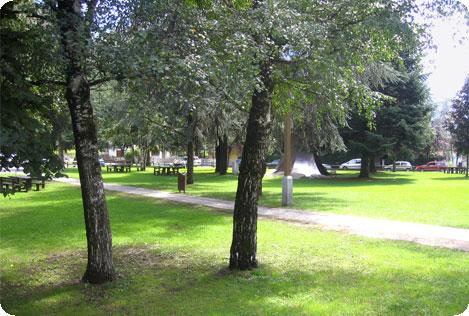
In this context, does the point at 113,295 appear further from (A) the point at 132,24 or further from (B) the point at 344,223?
(B) the point at 344,223

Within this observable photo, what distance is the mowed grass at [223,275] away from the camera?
562 centimetres

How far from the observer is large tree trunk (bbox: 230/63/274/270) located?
7.21 meters

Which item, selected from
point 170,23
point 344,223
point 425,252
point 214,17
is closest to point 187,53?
point 170,23

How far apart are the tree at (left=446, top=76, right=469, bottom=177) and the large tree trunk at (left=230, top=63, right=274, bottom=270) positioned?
34.7 m

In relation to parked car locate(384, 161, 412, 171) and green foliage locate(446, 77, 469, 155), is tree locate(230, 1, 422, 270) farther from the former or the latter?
parked car locate(384, 161, 412, 171)

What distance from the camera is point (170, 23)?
586cm

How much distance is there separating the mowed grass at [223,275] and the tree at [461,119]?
31.4 m

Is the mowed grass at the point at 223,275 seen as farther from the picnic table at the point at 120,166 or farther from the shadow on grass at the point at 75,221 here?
the picnic table at the point at 120,166

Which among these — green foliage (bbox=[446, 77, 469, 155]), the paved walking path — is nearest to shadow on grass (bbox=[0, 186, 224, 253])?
the paved walking path

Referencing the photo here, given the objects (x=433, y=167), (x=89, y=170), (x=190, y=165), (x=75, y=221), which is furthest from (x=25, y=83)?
(x=433, y=167)

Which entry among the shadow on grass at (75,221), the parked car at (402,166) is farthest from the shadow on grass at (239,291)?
the parked car at (402,166)

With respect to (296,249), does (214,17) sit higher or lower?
higher

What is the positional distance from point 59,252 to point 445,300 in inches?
245

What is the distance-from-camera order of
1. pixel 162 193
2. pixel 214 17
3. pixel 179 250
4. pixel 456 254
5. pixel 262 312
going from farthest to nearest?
pixel 162 193 < pixel 179 250 < pixel 456 254 < pixel 214 17 < pixel 262 312
